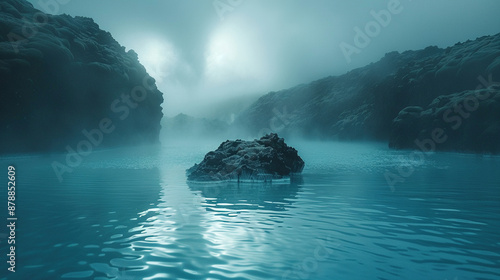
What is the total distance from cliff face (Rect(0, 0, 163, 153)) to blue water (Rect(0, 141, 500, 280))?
48.4 meters

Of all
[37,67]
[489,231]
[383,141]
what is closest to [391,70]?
[383,141]

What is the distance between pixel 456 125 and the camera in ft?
225

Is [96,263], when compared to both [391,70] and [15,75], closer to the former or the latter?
[15,75]

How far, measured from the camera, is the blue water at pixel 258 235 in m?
8.18

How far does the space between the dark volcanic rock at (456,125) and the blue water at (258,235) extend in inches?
2026

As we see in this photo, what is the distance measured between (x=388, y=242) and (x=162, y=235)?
7863 mm

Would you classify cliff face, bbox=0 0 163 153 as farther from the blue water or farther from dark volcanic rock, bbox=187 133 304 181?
the blue water

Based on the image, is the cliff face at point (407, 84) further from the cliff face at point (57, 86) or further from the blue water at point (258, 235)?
the cliff face at point (57, 86)

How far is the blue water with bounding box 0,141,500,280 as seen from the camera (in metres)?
8.18

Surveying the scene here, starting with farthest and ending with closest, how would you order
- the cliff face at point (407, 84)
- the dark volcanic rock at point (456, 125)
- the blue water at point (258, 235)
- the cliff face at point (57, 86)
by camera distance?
the cliff face at point (407, 84) → the dark volcanic rock at point (456, 125) → the cliff face at point (57, 86) → the blue water at point (258, 235)

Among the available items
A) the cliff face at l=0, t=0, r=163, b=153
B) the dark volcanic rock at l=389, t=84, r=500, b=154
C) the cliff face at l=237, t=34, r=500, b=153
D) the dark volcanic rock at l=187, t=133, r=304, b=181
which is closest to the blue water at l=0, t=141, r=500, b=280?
the dark volcanic rock at l=187, t=133, r=304, b=181

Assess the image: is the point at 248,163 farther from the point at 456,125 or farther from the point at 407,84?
the point at 407,84

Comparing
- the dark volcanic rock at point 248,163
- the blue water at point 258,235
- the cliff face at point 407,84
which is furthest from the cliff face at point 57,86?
the cliff face at point 407,84

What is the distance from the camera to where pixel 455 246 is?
9.88m
